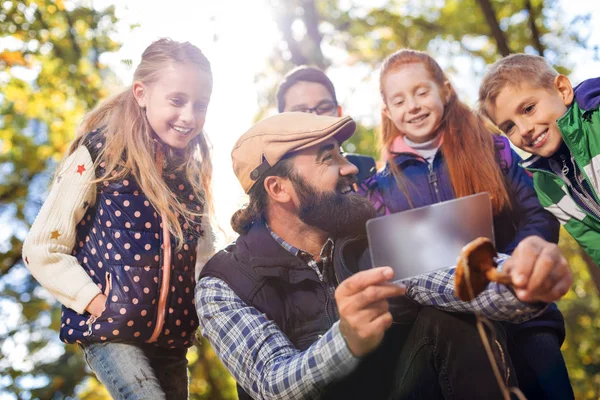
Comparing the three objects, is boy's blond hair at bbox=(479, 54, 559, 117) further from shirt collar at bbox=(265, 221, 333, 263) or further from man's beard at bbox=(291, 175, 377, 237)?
shirt collar at bbox=(265, 221, 333, 263)

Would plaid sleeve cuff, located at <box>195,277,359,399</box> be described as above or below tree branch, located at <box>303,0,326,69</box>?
below

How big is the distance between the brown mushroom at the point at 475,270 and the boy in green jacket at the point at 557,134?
4.26 feet

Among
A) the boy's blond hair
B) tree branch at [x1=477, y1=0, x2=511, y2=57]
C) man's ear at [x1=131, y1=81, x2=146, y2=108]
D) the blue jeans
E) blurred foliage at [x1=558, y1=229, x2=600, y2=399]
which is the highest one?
tree branch at [x1=477, y1=0, x2=511, y2=57]

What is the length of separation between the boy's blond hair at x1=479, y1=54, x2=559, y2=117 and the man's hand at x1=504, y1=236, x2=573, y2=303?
1.45m

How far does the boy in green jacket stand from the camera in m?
2.42

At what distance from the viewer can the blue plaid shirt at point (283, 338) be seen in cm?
160

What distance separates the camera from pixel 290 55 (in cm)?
861

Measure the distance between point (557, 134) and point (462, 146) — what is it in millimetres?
427

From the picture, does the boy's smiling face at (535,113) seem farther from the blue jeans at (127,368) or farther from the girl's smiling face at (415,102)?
the blue jeans at (127,368)

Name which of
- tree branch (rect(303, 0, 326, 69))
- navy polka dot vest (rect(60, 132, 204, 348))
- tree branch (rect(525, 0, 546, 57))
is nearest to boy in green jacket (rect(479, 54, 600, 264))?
navy polka dot vest (rect(60, 132, 204, 348))

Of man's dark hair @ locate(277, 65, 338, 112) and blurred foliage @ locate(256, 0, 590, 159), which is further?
blurred foliage @ locate(256, 0, 590, 159)

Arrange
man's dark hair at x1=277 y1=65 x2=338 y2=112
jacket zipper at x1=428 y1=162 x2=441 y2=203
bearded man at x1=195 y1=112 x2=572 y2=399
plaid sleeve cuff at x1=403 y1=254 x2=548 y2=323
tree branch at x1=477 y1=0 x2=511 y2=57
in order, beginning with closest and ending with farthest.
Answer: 1. bearded man at x1=195 y1=112 x2=572 y2=399
2. plaid sleeve cuff at x1=403 y1=254 x2=548 y2=323
3. jacket zipper at x1=428 y1=162 x2=441 y2=203
4. man's dark hair at x1=277 y1=65 x2=338 y2=112
5. tree branch at x1=477 y1=0 x2=511 y2=57

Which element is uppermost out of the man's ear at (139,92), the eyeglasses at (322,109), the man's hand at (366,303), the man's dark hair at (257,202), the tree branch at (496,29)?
the tree branch at (496,29)

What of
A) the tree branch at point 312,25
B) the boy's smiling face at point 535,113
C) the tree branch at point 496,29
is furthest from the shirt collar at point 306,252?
the tree branch at point 312,25
